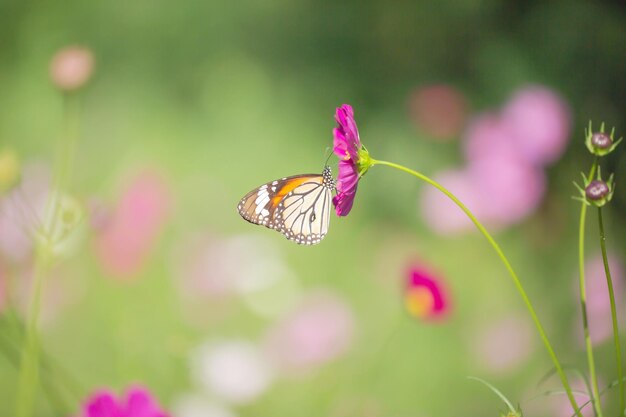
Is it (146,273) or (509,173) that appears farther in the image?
(509,173)

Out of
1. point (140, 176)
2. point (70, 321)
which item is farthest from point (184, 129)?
point (70, 321)

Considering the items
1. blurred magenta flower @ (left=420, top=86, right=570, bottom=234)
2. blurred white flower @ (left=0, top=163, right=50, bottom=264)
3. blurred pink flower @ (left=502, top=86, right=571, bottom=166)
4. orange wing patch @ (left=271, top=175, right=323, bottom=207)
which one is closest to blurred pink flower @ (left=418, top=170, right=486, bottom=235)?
blurred magenta flower @ (left=420, top=86, right=570, bottom=234)

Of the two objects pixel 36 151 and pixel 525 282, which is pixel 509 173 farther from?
pixel 36 151

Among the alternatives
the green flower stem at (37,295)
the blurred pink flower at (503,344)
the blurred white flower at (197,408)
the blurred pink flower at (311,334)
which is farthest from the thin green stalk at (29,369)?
Answer: the blurred pink flower at (503,344)

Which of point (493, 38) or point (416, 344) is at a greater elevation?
point (493, 38)

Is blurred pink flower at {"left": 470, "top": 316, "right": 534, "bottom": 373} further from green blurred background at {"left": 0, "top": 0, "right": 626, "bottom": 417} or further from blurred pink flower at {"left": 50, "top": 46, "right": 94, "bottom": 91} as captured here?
blurred pink flower at {"left": 50, "top": 46, "right": 94, "bottom": 91}

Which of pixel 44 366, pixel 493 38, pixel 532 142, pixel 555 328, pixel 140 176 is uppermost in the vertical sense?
pixel 493 38
